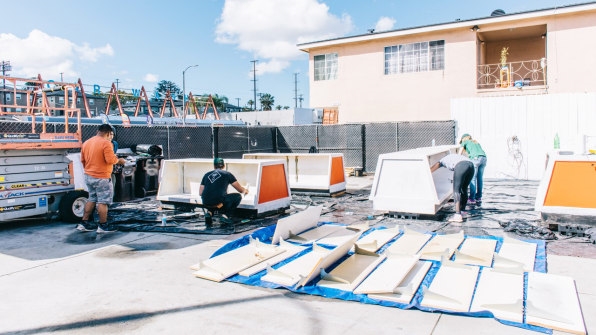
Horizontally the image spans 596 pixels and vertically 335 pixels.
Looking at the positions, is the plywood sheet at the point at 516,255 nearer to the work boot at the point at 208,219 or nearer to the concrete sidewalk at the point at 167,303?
the concrete sidewalk at the point at 167,303

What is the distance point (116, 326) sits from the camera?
4129mm

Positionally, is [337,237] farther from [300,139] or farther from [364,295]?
[300,139]

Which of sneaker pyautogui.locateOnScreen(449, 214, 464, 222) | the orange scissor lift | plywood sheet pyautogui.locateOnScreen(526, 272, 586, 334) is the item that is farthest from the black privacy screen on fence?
plywood sheet pyautogui.locateOnScreen(526, 272, 586, 334)

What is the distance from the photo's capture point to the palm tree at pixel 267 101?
315ft

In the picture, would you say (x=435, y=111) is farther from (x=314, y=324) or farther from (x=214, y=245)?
(x=314, y=324)

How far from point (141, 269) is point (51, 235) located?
10.3 feet

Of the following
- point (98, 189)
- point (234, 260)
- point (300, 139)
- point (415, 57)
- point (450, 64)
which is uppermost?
point (415, 57)

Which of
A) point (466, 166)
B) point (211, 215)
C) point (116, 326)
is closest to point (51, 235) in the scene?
point (211, 215)

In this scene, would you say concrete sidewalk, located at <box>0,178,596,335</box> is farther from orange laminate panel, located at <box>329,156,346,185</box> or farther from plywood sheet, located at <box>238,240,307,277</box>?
orange laminate panel, located at <box>329,156,346,185</box>

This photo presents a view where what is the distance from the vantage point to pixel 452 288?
4.77 m

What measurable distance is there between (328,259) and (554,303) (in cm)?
239

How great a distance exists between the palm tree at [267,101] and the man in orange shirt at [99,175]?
88.6 metres

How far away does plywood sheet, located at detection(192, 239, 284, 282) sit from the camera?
5461 millimetres

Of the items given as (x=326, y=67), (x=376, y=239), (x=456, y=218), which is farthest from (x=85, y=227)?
(x=326, y=67)
